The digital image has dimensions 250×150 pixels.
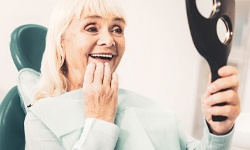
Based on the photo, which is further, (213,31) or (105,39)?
(105,39)

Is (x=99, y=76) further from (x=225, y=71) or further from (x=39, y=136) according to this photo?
(x=225, y=71)

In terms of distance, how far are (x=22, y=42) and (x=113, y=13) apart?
21.5 inches

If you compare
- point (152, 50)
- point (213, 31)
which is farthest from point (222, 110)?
point (152, 50)

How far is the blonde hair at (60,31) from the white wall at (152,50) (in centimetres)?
88

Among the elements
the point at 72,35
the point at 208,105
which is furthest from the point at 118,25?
the point at 208,105

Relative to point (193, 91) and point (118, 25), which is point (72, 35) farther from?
point (193, 91)

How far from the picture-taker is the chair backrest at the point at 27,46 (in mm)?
1229

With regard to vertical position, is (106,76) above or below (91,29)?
below

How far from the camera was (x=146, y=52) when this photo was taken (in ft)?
6.30

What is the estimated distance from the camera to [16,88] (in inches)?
45.3

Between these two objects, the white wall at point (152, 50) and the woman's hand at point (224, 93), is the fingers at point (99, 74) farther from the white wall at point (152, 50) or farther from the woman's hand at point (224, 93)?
the white wall at point (152, 50)

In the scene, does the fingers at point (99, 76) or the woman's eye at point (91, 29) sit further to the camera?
the woman's eye at point (91, 29)

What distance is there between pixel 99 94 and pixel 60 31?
292mm

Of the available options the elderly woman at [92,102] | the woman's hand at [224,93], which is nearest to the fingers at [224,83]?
the woman's hand at [224,93]
